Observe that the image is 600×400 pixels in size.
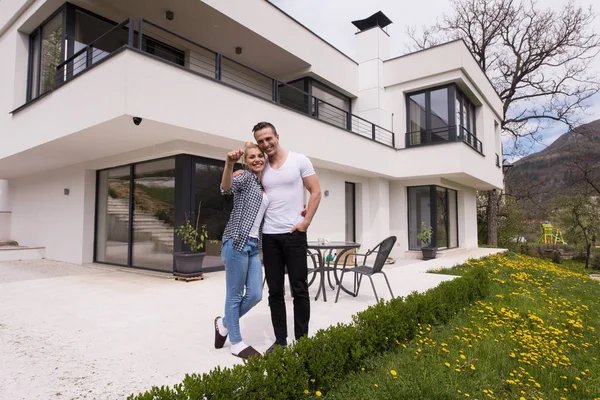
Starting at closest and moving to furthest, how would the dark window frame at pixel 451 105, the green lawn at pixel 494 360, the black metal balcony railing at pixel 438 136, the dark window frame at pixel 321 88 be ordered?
the green lawn at pixel 494 360 < the dark window frame at pixel 321 88 < the black metal balcony railing at pixel 438 136 < the dark window frame at pixel 451 105

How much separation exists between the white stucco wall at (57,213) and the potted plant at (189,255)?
320 cm

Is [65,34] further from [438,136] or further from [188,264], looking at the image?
[438,136]

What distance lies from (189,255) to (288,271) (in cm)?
400

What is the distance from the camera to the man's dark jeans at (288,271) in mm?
2566

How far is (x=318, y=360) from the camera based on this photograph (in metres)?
2.30

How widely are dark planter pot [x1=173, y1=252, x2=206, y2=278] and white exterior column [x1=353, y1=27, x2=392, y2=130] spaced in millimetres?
7629

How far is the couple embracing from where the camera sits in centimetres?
256

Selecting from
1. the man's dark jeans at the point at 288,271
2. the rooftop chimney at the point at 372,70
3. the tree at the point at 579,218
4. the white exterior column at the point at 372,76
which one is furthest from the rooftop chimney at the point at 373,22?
the tree at the point at 579,218

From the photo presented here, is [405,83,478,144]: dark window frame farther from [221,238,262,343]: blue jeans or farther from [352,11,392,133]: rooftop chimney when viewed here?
[221,238,262,343]: blue jeans

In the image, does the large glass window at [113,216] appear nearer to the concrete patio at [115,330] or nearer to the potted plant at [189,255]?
the concrete patio at [115,330]

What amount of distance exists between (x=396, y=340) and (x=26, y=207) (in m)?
11.7

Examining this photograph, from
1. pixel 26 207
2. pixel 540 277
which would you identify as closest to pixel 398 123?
pixel 540 277

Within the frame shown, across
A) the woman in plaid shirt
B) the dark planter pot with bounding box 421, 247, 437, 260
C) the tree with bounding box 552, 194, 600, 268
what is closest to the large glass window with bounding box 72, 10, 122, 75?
the woman in plaid shirt

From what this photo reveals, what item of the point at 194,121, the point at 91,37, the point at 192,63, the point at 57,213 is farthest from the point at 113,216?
the point at 192,63
